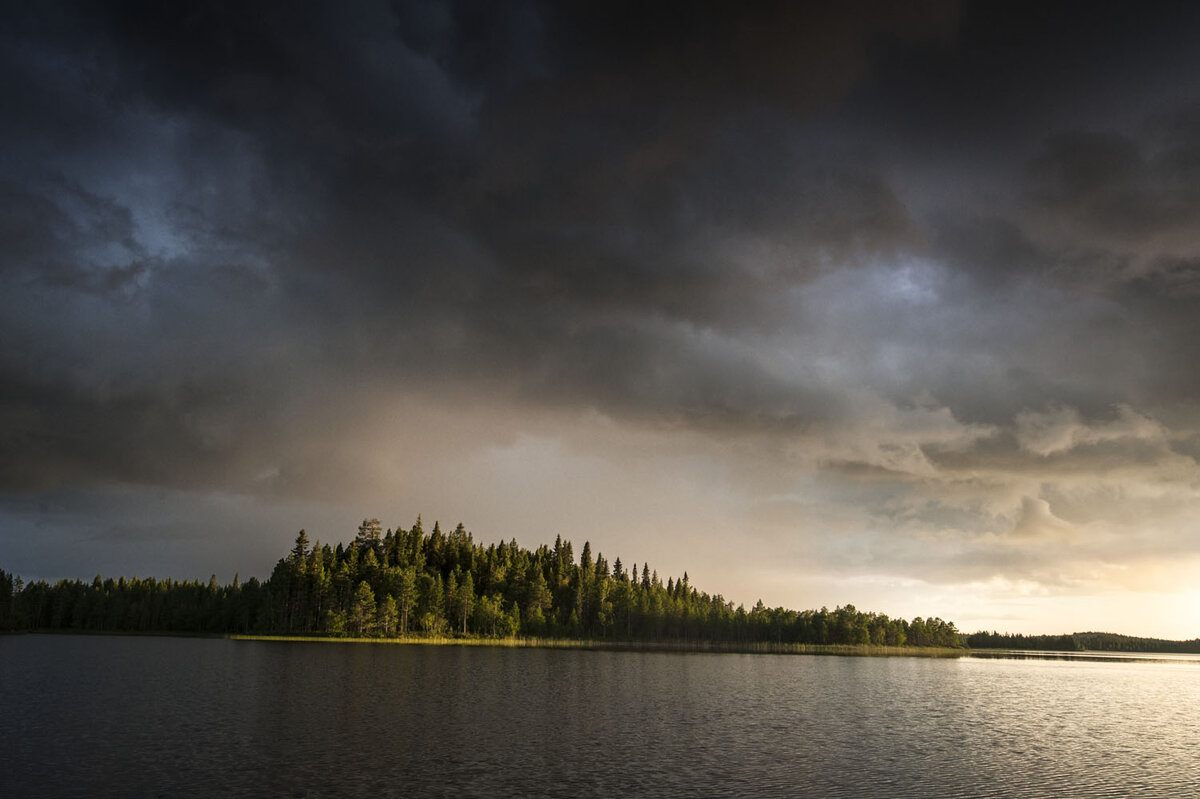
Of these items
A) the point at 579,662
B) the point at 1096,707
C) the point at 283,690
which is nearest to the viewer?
the point at 283,690

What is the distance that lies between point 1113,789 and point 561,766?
33.6 m

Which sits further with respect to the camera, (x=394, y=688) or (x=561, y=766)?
(x=394, y=688)

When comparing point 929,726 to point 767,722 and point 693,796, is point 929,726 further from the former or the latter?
point 693,796

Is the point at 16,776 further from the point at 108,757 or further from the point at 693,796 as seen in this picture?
the point at 693,796

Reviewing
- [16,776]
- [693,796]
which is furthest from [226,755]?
[693,796]

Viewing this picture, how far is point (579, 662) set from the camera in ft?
458

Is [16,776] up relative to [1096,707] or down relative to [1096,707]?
up

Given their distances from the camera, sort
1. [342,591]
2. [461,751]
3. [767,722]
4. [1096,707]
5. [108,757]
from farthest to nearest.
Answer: [342,591]
[1096,707]
[767,722]
[461,751]
[108,757]

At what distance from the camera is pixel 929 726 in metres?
70.9

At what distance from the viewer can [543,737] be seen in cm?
5594

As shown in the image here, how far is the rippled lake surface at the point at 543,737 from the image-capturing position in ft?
136

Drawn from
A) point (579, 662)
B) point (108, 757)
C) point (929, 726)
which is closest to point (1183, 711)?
point (929, 726)

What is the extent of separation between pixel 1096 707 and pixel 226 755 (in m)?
102

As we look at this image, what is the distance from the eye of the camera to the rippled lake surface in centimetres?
4156
